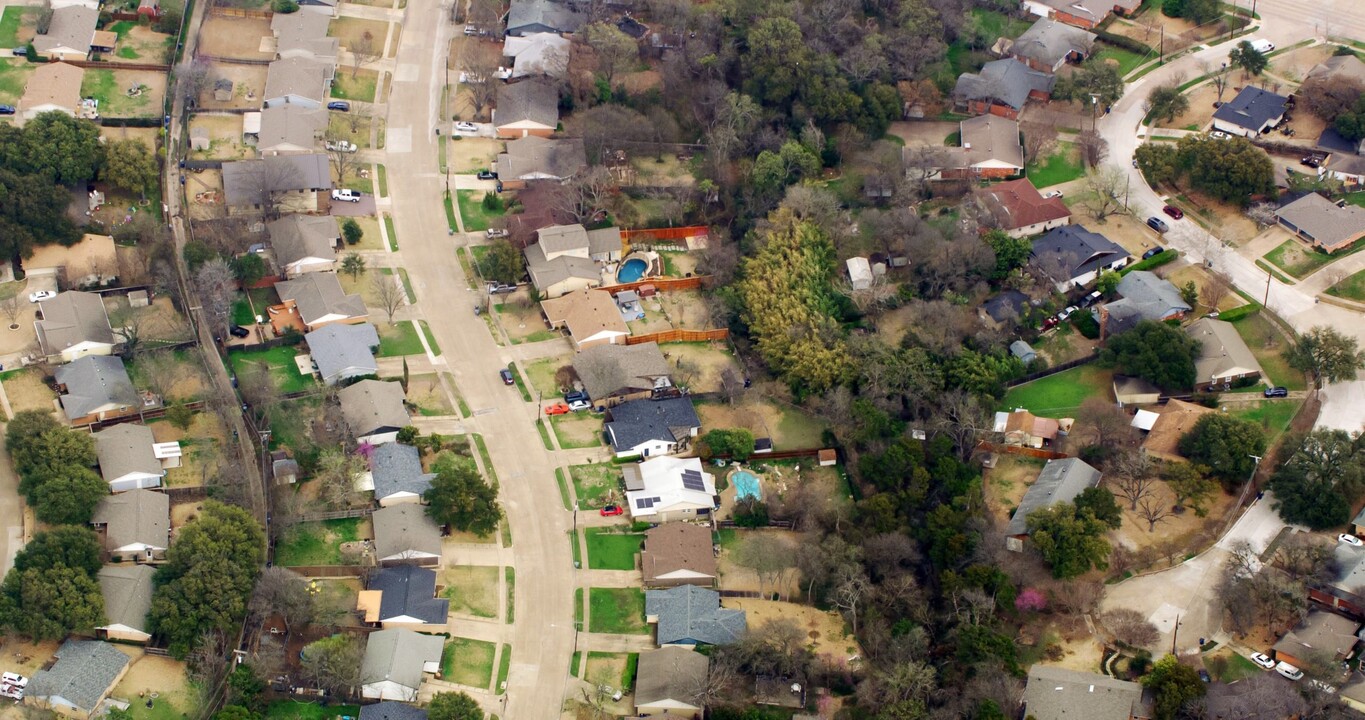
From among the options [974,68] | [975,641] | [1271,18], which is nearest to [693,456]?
[975,641]

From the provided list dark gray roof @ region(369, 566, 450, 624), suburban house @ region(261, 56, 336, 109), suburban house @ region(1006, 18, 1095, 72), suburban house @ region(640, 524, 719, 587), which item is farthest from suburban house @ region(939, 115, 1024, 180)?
dark gray roof @ region(369, 566, 450, 624)

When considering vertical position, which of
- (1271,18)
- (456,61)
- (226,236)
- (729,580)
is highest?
(1271,18)

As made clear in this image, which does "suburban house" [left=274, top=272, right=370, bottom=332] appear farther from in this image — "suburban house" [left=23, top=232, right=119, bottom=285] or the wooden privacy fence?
the wooden privacy fence

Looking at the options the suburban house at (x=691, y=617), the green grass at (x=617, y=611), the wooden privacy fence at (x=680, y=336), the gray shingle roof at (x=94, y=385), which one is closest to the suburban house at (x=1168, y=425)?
the suburban house at (x=691, y=617)

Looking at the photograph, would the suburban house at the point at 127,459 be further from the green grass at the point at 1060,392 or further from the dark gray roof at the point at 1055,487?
the green grass at the point at 1060,392

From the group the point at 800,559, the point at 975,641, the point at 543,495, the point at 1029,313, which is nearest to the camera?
the point at 975,641

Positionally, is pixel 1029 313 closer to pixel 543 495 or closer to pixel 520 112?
pixel 543 495
